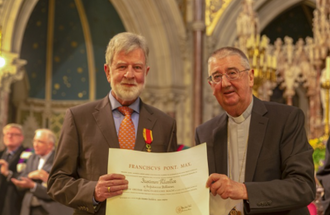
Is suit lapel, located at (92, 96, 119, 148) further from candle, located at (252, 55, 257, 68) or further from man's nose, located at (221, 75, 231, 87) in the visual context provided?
candle, located at (252, 55, 257, 68)

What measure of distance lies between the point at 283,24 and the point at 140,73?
13836mm

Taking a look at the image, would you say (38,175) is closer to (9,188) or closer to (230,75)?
(9,188)

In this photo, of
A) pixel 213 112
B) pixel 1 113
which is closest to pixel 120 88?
pixel 1 113

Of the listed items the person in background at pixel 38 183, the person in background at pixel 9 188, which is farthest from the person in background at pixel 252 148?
the person in background at pixel 9 188

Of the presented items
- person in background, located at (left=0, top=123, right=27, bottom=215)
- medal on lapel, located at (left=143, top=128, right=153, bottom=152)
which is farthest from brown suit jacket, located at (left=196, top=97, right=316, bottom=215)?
person in background, located at (left=0, top=123, right=27, bottom=215)

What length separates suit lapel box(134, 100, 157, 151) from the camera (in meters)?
2.46

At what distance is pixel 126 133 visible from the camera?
8.20 feet

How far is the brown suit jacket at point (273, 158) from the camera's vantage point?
231 centimetres

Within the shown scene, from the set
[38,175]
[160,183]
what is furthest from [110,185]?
[38,175]

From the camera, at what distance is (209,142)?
8.88 ft

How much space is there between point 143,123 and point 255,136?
56 cm

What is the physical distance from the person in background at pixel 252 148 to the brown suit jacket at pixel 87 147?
11.9 inches

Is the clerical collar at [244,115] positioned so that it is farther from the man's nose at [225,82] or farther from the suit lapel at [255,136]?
the man's nose at [225,82]

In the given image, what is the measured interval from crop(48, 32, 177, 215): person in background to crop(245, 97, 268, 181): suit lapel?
0.39m
